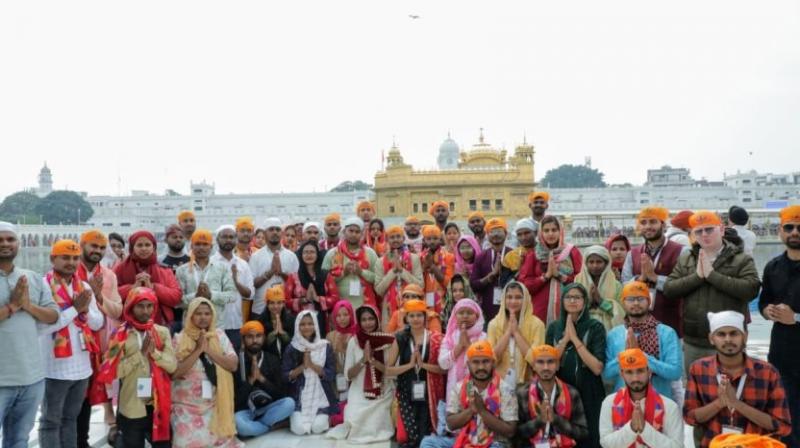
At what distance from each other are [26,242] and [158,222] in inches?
749

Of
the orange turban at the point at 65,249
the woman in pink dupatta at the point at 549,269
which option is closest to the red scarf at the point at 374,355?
the woman in pink dupatta at the point at 549,269

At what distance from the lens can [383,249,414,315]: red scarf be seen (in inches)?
217

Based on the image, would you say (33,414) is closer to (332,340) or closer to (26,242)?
(332,340)

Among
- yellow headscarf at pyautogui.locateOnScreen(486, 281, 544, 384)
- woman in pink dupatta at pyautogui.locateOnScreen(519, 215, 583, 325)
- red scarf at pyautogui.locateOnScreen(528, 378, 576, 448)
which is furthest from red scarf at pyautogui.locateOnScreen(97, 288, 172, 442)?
woman in pink dupatta at pyautogui.locateOnScreen(519, 215, 583, 325)

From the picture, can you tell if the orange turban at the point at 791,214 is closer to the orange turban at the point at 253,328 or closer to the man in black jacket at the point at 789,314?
the man in black jacket at the point at 789,314

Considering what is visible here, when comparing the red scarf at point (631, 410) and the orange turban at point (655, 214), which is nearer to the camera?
the red scarf at point (631, 410)

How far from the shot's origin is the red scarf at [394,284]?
552cm

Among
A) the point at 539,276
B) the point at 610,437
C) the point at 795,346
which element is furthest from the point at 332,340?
the point at 795,346

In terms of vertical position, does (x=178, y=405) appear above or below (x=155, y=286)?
below

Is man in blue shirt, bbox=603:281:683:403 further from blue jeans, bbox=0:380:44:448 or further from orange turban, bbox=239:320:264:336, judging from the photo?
blue jeans, bbox=0:380:44:448

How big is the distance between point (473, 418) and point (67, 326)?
238 cm

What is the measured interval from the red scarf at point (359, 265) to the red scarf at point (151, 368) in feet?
5.55

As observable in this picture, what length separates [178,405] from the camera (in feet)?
14.4

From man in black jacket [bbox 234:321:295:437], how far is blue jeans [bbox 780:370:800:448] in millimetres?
3086
